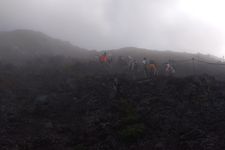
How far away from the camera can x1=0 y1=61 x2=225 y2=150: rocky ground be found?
1770cm

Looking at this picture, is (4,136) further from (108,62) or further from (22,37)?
(22,37)

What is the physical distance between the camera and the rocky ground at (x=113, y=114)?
17.7 meters

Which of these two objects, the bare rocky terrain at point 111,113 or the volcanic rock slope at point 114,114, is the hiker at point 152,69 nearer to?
the bare rocky terrain at point 111,113

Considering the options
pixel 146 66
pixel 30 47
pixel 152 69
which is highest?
pixel 30 47

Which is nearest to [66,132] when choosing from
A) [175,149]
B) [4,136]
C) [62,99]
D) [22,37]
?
[4,136]

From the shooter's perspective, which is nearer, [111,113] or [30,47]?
[111,113]

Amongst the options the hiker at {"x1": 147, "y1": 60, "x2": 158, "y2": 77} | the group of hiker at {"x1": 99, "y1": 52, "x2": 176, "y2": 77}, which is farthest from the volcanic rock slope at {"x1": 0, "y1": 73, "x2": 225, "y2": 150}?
the group of hiker at {"x1": 99, "y1": 52, "x2": 176, "y2": 77}

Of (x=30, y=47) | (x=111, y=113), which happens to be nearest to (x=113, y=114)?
(x=111, y=113)

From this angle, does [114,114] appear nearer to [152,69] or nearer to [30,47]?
[152,69]

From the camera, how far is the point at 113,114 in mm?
21172

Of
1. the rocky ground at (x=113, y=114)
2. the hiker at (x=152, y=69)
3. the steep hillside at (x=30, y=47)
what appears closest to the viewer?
the rocky ground at (x=113, y=114)

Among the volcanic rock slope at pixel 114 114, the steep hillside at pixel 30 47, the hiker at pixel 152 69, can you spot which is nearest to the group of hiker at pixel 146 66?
the hiker at pixel 152 69

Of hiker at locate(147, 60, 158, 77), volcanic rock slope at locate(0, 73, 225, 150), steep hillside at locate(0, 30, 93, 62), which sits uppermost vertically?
steep hillside at locate(0, 30, 93, 62)

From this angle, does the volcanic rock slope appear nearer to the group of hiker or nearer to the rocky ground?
the rocky ground
